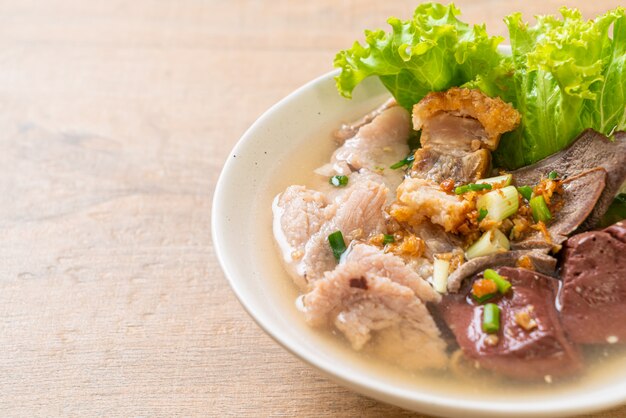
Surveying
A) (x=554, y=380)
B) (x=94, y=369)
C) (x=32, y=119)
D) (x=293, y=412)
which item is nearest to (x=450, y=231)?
(x=554, y=380)

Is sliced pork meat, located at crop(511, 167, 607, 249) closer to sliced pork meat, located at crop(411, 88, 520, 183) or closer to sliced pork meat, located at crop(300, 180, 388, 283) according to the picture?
sliced pork meat, located at crop(411, 88, 520, 183)

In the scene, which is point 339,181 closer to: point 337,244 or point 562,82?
point 337,244

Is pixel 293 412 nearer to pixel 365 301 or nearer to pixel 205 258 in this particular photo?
pixel 365 301

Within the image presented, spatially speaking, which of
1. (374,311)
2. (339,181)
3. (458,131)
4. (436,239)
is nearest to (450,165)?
(458,131)

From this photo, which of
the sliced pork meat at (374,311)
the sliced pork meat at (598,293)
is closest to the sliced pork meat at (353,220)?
the sliced pork meat at (374,311)

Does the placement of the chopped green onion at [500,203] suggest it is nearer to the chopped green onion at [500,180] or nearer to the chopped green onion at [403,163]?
the chopped green onion at [500,180]
